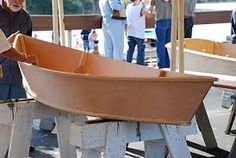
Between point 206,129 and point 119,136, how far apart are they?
177cm

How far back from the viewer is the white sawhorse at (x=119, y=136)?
7.62ft

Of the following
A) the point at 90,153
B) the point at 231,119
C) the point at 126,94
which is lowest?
the point at 231,119

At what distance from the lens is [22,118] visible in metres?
2.68

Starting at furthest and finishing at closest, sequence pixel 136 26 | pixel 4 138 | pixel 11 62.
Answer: pixel 136 26 < pixel 11 62 < pixel 4 138

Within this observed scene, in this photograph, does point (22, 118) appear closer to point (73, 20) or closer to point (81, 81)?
point (81, 81)

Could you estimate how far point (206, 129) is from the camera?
13.1ft

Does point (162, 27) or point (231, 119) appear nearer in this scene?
point (231, 119)

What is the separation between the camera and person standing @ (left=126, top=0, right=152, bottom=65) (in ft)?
22.1

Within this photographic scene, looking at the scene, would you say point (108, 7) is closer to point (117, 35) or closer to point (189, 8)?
point (117, 35)

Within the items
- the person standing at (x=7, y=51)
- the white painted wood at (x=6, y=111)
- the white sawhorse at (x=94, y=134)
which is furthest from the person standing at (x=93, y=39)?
the person standing at (x=7, y=51)

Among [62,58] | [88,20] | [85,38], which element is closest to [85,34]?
[85,38]

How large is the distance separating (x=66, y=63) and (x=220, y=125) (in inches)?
79.6

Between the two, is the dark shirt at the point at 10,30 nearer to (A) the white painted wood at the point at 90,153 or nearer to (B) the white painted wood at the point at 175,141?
(A) the white painted wood at the point at 90,153

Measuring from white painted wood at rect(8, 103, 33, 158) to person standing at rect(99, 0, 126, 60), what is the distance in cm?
366
